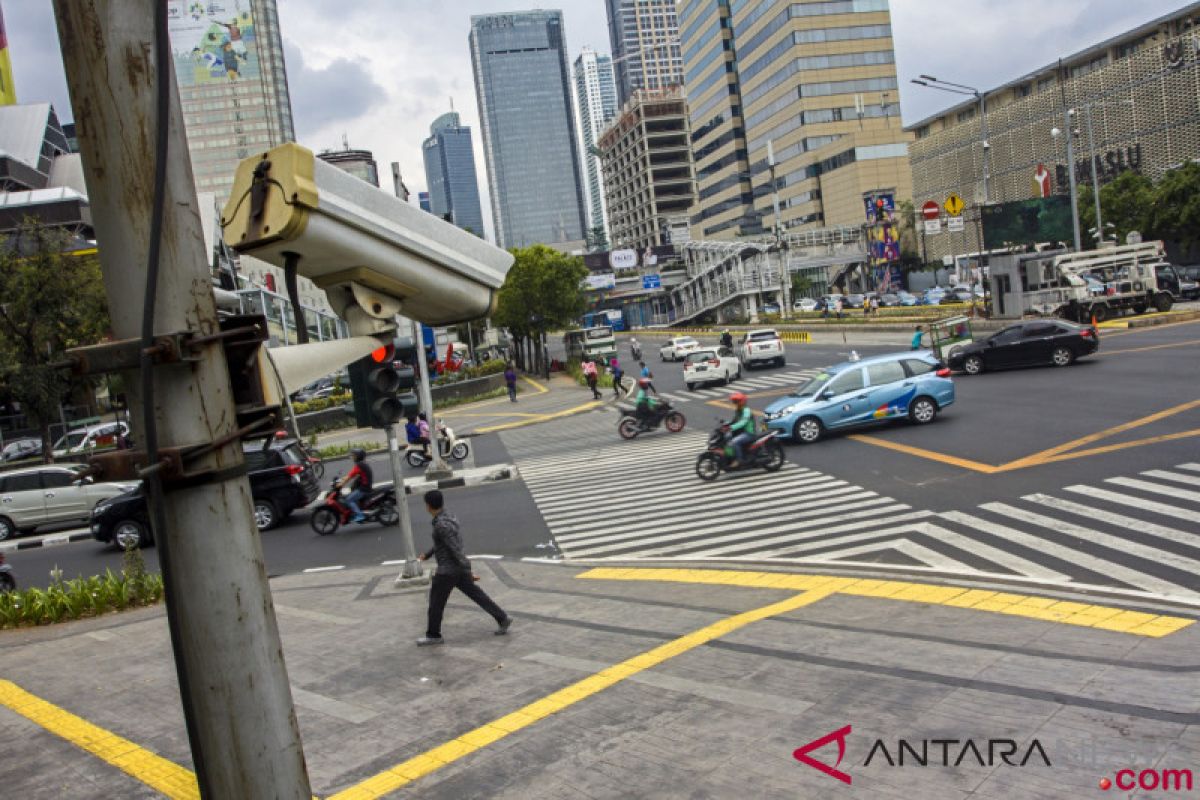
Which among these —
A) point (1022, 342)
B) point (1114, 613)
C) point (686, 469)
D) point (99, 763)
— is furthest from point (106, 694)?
point (1022, 342)

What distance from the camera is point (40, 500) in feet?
72.3

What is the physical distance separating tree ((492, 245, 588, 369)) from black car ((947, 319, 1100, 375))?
29371 mm

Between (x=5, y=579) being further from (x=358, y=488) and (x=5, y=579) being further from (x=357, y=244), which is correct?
(x=357, y=244)

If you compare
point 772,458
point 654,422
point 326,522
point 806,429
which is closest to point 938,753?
point 772,458

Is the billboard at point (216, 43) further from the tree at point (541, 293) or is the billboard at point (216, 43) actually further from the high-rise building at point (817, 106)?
the tree at point (541, 293)

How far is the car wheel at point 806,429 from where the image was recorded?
2070 centimetres

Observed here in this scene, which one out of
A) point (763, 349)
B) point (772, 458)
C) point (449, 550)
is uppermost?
point (763, 349)

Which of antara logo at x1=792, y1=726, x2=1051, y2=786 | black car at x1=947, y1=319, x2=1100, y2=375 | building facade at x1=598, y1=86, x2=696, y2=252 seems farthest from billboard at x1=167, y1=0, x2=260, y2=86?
antara logo at x1=792, y1=726, x2=1051, y2=786

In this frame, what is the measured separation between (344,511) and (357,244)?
48.9ft

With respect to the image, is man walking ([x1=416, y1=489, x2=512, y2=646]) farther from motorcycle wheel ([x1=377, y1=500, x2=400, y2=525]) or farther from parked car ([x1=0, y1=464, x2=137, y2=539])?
parked car ([x1=0, y1=464, x2=137, y2=539])

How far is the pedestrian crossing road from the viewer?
10.1m

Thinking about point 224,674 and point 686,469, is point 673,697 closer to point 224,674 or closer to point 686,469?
point 224,674

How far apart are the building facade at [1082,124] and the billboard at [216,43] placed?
115129 mm

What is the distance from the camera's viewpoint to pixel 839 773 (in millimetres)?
5344
